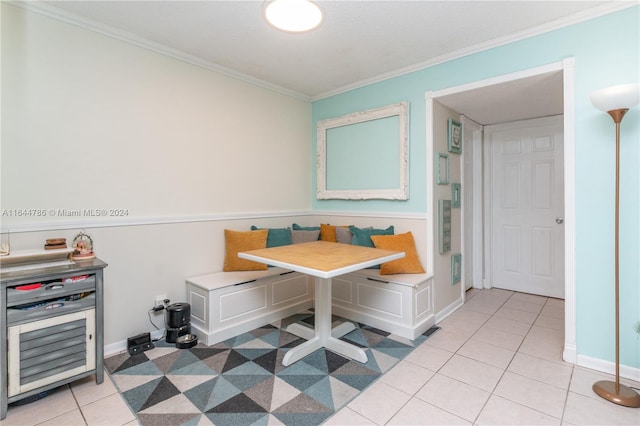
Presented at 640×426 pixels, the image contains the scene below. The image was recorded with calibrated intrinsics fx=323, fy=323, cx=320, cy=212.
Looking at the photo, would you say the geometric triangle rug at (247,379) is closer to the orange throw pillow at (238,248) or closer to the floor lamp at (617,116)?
the orange throw pillow at (238,248)

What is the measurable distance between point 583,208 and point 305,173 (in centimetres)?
295

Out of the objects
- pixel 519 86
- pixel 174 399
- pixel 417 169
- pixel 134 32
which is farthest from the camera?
pixel 417 169

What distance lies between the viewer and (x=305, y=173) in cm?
436

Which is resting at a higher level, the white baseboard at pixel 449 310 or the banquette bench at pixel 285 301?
the banquette bench at pixel 285 301

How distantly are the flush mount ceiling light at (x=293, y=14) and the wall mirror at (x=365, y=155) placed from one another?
1.61 metres

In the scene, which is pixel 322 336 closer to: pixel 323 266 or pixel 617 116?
pixel 323 266

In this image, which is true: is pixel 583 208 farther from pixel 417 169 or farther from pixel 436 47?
pixel 436 47

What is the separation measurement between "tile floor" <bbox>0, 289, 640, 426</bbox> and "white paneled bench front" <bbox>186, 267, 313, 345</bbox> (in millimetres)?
→ 826

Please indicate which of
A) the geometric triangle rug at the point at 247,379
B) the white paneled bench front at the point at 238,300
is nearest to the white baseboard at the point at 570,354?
the geometric triangle rug at the point at 247,379

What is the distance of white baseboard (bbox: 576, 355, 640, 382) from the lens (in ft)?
7.34

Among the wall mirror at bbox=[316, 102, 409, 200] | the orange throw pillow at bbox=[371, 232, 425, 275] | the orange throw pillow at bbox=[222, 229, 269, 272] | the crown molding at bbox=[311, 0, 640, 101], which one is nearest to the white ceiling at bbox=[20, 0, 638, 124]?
the crown molding at bbox=[311, 0, 640, 101]

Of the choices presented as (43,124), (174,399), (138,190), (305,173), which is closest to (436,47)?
(305,173)

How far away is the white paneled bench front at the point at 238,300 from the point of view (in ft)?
9.32

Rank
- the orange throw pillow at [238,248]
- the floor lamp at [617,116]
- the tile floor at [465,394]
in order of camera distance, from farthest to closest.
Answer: the orange throw pillow at [238,248], the floor lamp at [617,116], the tile floor at [465,394]
